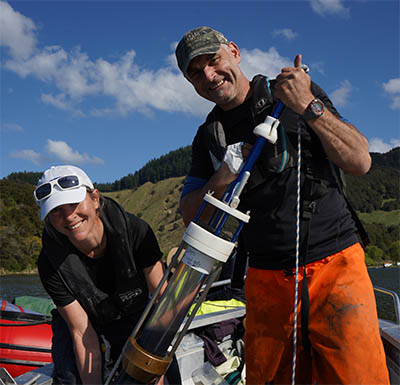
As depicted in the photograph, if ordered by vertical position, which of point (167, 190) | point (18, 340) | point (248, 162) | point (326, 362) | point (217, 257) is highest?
point (167, 190)

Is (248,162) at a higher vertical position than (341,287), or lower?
higher

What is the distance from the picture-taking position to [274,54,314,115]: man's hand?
66.8 inches

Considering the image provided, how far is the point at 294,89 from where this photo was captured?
1.70m

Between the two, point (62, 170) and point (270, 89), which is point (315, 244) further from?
point (62, 170)

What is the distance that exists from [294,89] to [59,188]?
1.89 m

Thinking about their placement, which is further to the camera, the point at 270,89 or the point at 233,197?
the point at 270,89

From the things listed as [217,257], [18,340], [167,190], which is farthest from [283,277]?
[167,190]

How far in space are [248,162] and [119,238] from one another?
1703mm

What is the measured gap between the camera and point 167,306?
5.12ft

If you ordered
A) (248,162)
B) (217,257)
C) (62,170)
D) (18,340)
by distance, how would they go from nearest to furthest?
1. (217,257)
2. (248,162)
3. (62,170)
4. (18,340)

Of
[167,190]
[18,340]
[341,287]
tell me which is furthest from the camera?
[167,190]

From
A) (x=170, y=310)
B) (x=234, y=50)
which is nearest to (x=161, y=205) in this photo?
(x=234, y=50)

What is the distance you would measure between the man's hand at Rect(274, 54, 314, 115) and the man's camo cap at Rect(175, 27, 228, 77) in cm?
57

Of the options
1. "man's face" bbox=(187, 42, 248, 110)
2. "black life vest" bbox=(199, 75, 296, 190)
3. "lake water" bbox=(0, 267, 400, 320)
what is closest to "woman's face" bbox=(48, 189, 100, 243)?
"black life vest" bbox=(199, 75, 296, 190)
